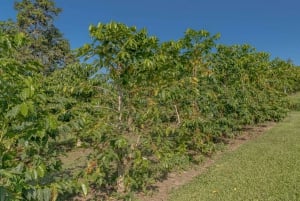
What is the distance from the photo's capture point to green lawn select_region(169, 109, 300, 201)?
4466 mm

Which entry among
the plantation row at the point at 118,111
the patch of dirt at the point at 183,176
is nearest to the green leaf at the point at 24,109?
the plantation row at the point at 118,111

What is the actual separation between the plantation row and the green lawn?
0.58 meters

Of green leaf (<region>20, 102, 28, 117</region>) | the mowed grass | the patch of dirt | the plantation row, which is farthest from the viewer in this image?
the patch of dirt

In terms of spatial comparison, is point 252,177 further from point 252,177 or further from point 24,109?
point 24,109

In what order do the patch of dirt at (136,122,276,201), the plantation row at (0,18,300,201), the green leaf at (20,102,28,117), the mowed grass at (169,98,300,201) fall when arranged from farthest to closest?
the patch of dirt at (136,122,276,201), the mowed grass at (169,98,300,201), the plantation row at (0,18,300,201), the green leaf at (20,102,28,117)

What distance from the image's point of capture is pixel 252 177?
5234 millimetres

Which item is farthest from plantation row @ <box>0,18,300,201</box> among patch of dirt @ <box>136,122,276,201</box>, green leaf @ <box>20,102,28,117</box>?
patch of dirt @ <box>136,122,276,201</box>

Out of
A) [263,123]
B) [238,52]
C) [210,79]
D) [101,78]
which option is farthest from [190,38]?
[263,123]

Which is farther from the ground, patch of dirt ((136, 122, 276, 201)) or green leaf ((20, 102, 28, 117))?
green leaf ((20, 102, 28, 117))

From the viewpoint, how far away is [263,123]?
1166 cm

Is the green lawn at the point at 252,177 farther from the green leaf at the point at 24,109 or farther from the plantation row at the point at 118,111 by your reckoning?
the green leaf at the point at 24,109

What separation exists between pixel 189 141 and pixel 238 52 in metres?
3.59

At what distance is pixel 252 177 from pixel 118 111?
269 cm

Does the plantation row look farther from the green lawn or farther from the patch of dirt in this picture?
the green lawn
